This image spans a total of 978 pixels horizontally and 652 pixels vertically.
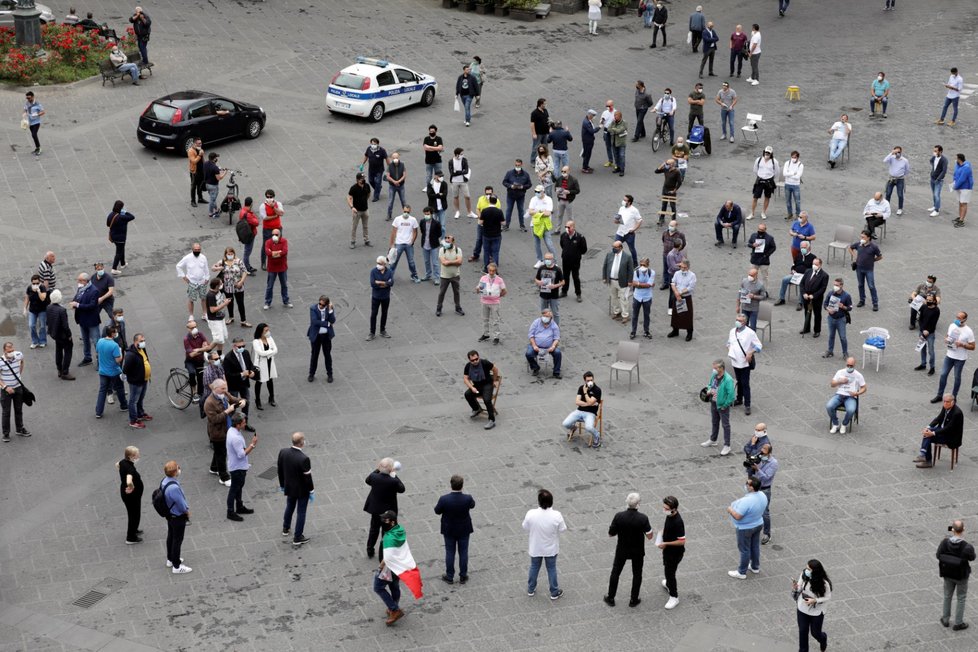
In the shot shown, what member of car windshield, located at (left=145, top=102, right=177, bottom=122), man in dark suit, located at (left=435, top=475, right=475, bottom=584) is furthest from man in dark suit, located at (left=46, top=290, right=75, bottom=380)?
car windshield, located at (left=145, top=102, right=177, bottom=122)

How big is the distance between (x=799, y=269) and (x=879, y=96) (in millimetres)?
12515

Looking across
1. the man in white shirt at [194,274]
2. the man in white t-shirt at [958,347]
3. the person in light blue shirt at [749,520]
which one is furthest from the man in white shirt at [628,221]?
the person in light blue shirt at [749,520]

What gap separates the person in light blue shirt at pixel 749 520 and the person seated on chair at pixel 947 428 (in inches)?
160

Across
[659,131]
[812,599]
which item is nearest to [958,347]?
[812,599]

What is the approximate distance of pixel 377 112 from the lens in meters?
35.0

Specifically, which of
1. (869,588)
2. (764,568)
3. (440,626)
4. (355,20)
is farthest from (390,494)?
(355,20)

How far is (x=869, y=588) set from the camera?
17078 millimetres

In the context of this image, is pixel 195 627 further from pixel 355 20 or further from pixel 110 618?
pixel 355 20

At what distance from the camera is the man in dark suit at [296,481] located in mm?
17406

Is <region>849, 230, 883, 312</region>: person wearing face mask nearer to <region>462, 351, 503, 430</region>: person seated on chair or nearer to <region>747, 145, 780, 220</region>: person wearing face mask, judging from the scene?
<region>747, 145, 780, 220</region>: person wearing face mask

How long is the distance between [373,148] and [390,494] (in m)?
13.9

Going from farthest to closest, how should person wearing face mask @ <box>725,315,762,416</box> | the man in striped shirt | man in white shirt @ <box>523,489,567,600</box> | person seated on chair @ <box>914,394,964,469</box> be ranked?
1. the man in striped shirt
2. person wearing face mask @ <box>725,315,762,416</box>
3. person seated on chair @ <box>914,394,964,469</box>
4. man in white shirt @ <box>523,489,567,600</box>

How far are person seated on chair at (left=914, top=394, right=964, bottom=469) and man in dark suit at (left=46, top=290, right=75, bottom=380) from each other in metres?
13.7

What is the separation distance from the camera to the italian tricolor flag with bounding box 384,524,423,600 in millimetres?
15891
